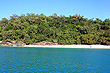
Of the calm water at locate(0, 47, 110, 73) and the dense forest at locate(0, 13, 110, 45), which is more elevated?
the dense forest at locate(0, 13, 110, 45)

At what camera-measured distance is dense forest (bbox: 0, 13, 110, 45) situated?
A: 7869 cm

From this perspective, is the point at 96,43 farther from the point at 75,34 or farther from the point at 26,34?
the point at 26,34

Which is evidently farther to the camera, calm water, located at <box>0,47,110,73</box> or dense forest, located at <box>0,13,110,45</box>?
dense forest, located at <box>0,13,110,45</box>

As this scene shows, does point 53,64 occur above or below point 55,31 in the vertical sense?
below

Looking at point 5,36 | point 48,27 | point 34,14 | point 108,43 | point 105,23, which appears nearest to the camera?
point 108,43

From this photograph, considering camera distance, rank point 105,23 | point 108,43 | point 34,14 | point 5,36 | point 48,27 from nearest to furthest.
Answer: point 108,43 < point 5,36 < point 48,27 < point 105,23 < point 34,14

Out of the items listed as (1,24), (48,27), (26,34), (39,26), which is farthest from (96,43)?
(1,24)

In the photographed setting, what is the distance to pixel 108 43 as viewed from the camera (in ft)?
245

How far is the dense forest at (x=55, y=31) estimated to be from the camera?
3098 inches

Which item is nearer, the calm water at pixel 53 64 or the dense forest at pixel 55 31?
the calm water at pixel 53 64

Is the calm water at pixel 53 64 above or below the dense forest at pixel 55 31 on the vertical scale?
below

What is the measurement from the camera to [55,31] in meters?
84.7

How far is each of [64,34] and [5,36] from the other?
1466 inches

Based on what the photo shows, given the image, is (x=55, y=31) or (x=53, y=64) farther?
(x=55, y=31)
